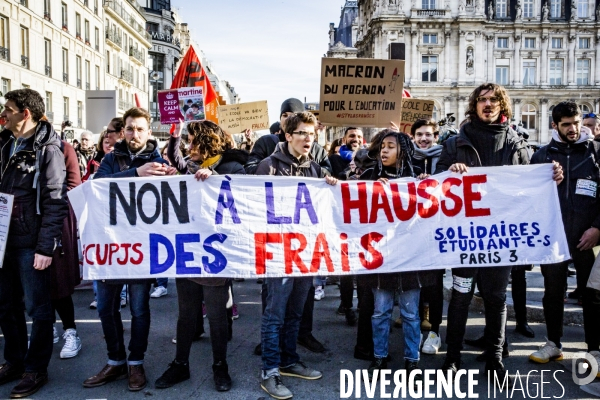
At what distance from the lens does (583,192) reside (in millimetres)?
4383

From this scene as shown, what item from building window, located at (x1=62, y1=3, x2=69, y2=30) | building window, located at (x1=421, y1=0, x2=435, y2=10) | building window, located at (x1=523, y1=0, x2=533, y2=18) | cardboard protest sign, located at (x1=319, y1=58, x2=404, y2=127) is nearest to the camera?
cardboard protest sign, located at (x1=319, y1=58, x2=404, y2=127)

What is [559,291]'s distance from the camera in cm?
442

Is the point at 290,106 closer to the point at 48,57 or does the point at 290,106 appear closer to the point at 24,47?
the point at 24,47

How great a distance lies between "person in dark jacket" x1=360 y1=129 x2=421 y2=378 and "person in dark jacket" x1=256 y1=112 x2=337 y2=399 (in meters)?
0.52

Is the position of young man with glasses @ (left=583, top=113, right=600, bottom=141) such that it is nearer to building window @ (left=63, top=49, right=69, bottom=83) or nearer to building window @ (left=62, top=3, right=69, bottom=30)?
building window @ (left=63, top=49, right=69, bottom=83)

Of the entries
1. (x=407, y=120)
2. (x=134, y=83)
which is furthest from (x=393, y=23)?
(x=407, y=120)

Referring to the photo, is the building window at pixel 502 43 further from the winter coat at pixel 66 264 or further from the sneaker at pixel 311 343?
the winter coat at pixel 66 264

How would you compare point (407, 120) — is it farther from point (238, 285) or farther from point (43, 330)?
point (43, 330)

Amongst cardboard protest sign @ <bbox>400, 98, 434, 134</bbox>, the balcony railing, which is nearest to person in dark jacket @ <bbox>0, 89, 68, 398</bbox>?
cardboard protest sign @ <bbox>400, 98, 434, 134</bbox>

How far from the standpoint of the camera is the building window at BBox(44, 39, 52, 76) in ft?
94.0

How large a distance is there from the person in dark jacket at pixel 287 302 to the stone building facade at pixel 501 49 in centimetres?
5467

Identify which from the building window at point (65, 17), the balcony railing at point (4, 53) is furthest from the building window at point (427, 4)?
the balcony railing at point (4, 53)

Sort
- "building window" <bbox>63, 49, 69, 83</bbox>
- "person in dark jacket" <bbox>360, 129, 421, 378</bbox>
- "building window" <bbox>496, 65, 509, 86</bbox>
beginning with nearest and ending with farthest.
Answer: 1. "person in dark jacket" <bbox>360, 129, 421, 378</bbox>
2. "building window" <bbox>63, 49, 69, 83</bbox>
3. "building window" <bbox>496, 65, 509, 86</bbox>

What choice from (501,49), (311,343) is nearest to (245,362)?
(311,343)
